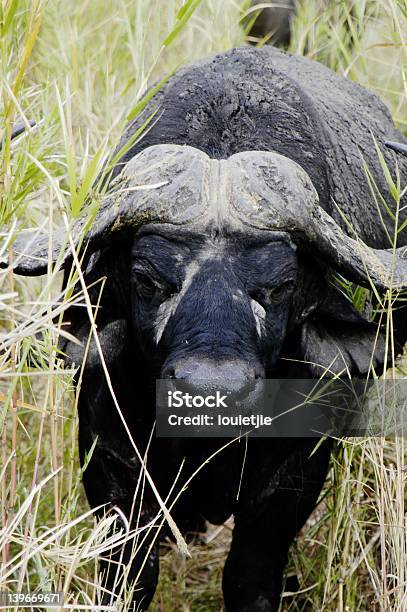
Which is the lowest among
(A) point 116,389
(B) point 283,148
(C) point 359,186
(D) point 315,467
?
(D) point 315,467

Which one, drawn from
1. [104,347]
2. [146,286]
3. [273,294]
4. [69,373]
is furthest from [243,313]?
[104,347]

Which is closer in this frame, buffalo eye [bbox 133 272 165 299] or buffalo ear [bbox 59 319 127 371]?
buffalo eye [bbox 133 272 165 299]

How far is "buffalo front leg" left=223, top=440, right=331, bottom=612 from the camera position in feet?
12.6

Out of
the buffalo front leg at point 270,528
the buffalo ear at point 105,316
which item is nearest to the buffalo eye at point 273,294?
the buffalo ear at point 105,316

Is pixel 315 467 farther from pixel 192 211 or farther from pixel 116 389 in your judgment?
pixel 192 211

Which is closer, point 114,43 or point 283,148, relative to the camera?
point 283,148

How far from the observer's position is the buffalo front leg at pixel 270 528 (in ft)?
12.6

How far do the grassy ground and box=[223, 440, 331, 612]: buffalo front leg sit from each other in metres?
0.09

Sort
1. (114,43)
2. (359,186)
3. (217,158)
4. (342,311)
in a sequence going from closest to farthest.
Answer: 1. (217,158)
2. (342,311)
3. (359,186)
4. (114,43)

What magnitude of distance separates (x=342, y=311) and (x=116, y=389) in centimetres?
78

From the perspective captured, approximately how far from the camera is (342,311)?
3.76 m

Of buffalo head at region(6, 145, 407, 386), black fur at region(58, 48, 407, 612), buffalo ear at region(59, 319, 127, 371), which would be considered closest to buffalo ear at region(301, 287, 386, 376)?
black fur at region(58, 48, 407, 612)

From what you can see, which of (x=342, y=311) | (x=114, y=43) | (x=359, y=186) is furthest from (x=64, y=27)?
(x=342, y=311)

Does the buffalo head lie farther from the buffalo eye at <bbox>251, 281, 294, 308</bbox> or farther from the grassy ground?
the grassy ground
